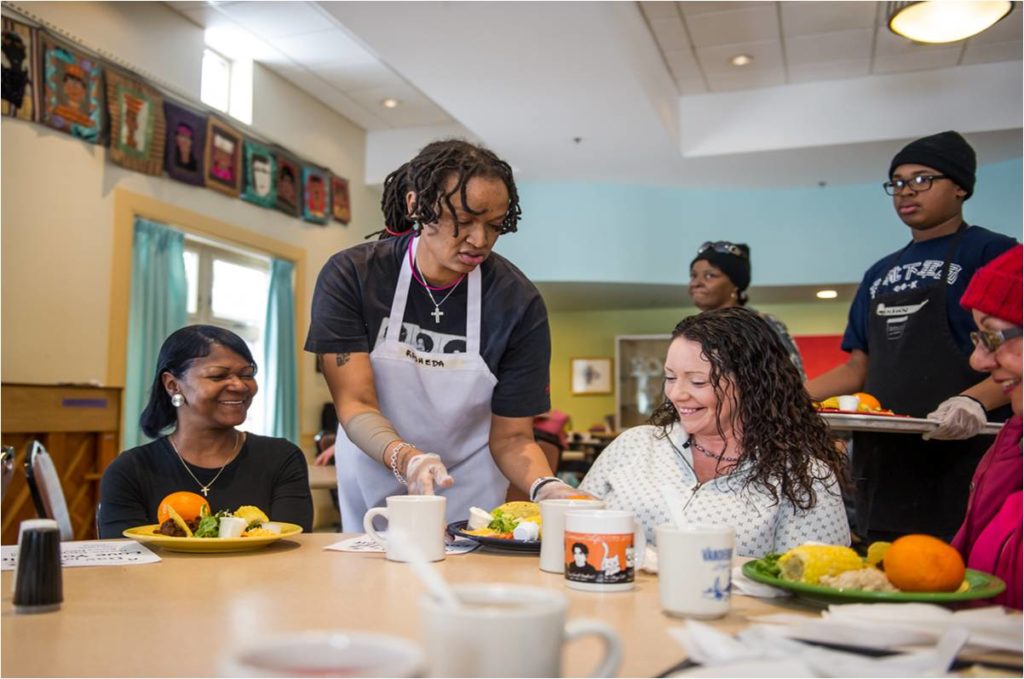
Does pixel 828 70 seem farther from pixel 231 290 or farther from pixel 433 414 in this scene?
pixel 433 414

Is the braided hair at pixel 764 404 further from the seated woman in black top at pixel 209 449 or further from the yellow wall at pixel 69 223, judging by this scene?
the yellow wall at pixel 69 223

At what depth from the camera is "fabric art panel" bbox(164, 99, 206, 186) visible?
18.8ft

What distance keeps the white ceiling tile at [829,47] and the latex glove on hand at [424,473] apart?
5095mm

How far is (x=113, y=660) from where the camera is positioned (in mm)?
847

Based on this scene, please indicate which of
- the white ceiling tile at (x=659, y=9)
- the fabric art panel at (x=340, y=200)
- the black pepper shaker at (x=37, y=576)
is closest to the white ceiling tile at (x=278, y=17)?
the fabric art panel at (x=340, y=200)

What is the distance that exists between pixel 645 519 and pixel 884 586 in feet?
2.38

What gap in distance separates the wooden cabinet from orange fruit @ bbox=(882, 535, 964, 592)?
4.02m

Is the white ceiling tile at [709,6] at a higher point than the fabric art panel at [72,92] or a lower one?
higher

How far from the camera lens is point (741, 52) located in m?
6.00

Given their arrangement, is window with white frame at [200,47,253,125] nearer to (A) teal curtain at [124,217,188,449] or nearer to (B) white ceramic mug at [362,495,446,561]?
(A) teal curtain at [124,217,188,449]

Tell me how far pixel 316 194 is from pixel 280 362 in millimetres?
1477

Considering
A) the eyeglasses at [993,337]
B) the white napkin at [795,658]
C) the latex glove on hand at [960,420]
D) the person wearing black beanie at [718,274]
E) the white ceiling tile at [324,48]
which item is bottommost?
the white napkin at [795,658]

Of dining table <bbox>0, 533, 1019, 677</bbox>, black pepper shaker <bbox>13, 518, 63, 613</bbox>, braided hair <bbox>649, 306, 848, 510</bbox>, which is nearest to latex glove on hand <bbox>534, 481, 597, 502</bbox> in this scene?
dining table <bbox>0, 533, 1019, 677</bbox>

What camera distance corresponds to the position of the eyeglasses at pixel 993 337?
1.21 m
